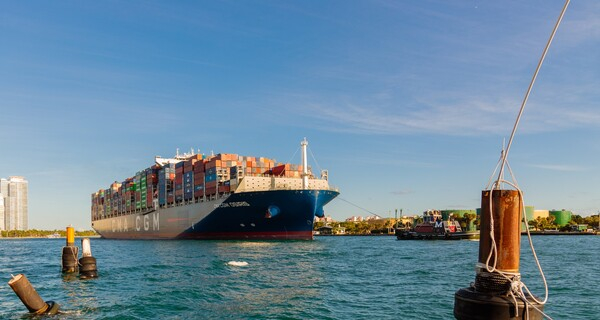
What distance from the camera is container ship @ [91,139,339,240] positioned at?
6981cm

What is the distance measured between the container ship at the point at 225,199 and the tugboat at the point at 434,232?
24.6 meters

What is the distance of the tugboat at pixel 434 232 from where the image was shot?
310 ft

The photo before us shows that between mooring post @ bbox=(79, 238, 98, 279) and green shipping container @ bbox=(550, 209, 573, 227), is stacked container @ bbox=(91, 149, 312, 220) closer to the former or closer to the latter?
mooring post @ bbox=(79, 238, 98, 279)

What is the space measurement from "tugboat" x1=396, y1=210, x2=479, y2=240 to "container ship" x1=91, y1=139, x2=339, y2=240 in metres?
24.6

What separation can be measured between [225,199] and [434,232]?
45411mm

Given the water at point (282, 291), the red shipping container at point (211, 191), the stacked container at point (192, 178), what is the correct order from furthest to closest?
the stacked container at point (192, 178)
the red shipping container at point (211, 191)
the water at point (282, 291)

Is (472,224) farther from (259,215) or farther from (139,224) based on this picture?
(139,224)

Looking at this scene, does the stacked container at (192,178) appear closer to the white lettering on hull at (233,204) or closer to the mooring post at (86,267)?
the white lettering on hull at (233,204)

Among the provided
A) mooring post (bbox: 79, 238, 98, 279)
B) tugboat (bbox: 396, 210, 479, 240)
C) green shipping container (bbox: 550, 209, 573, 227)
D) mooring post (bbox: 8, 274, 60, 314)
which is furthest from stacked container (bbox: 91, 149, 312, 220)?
green shipping container (bbox: 550, 209, 573, 227)

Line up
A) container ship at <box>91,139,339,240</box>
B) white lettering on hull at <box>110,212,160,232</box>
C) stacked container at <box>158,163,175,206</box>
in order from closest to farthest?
1. container ship at <box>91,139,339,240</box>
2. stacked container at <box>158,163,175,206</box>
3. white lettering on hull at <box>110,212,160,232</box>

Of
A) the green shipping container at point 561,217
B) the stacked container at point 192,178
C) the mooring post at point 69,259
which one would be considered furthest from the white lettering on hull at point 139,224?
the green shipping container at point 561,217

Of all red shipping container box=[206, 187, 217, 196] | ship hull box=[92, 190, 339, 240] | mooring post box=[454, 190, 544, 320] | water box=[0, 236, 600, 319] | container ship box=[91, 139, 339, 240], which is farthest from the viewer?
red shipping container box=[206, 187, 217, 196]

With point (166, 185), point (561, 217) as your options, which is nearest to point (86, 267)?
point (166, 185)

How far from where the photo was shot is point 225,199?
7331cm
